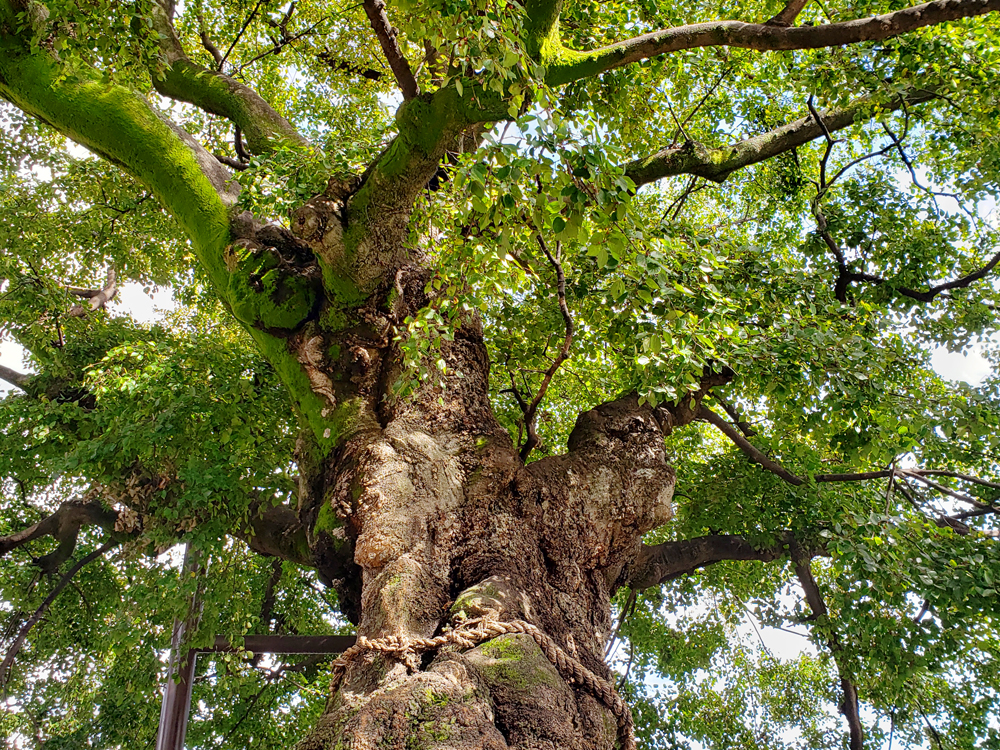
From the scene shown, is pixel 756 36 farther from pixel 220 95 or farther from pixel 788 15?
pixel 220 95

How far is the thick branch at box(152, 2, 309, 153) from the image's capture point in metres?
5.21

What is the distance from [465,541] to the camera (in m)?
3.00

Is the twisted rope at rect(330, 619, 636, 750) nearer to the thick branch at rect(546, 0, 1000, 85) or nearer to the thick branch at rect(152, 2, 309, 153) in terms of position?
the thick branch at rect(546, 0, 1000, 85)

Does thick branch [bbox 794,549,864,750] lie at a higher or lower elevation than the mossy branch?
lower

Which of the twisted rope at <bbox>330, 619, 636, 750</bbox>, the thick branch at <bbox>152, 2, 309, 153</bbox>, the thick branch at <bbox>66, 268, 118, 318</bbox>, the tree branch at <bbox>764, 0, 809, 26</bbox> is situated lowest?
the twisted rope at <bbox>330, 619, 636, 750</bbox>

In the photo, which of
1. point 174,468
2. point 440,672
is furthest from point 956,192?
point 174,468

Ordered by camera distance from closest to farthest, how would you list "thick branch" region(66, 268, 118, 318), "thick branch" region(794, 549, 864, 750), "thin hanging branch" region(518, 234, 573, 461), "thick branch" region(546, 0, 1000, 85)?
"thick branch" region(546, 0, 1000, 85), "thin hanging branch" region(518, 234, 573, 461), "thick branch" region(794, 549, 864, 750), "thick branch" region(66, 268, 118, 318)

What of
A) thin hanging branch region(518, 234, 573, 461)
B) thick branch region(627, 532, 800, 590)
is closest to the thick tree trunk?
thin hanging branch region(518, 234, 573, 461)

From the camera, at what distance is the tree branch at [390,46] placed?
150 inches

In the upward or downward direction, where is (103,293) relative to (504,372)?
upward

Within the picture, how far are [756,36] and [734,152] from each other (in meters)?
1.76

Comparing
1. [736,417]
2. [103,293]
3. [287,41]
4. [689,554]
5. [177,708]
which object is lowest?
[177,708]

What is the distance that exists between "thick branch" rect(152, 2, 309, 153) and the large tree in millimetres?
41

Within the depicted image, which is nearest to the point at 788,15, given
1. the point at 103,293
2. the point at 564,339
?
the point at 564,339
